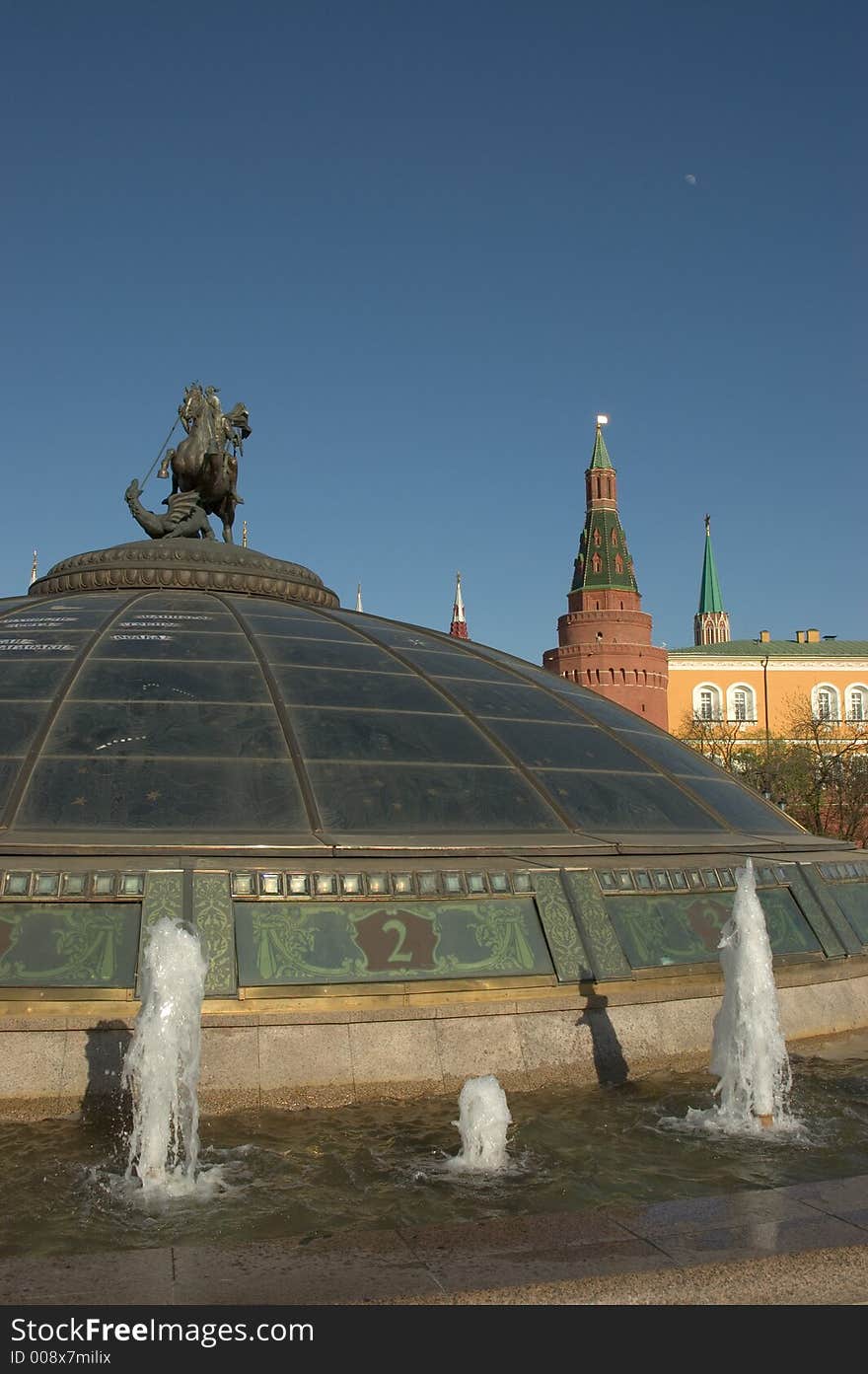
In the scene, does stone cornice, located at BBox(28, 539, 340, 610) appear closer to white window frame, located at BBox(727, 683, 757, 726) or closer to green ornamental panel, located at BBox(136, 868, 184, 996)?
green ornamental panel, located at BBox(136, 868, 184, 996)

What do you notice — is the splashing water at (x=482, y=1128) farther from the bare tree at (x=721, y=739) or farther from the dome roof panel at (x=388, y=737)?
the bare tree at (x=721, y=739)

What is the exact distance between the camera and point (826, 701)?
8044 centimetres

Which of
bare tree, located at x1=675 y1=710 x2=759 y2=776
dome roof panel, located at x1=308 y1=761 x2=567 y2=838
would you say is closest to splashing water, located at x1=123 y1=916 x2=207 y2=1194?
dome roof panel, located at x1=308 y1=761 x2=567 y2=838

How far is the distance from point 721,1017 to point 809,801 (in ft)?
136

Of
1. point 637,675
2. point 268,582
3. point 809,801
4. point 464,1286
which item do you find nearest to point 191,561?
point 268,582

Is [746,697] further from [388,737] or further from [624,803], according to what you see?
[388,737]

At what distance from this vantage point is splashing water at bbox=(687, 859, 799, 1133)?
5.97 meters

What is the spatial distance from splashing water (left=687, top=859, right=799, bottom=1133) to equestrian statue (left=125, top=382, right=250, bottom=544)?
8.30 metres

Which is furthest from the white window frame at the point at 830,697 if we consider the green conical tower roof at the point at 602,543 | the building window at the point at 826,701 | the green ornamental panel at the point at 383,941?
the green ornamental panel at the point at 383,941

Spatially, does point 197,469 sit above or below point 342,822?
above

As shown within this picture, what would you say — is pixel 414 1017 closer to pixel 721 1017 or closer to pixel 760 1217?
pixel 721 1017

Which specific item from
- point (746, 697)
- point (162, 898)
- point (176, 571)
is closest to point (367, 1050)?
point (162, 898)

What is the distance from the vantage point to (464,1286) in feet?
11.7

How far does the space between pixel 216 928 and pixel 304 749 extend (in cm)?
231
